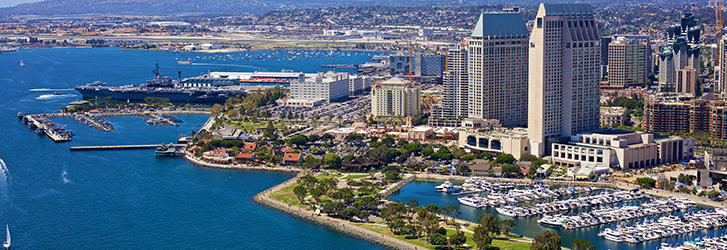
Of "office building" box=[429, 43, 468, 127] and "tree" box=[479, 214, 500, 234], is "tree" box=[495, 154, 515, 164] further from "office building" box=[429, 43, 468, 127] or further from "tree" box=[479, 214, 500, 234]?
"tree" box=[479, 214, 500, 234]

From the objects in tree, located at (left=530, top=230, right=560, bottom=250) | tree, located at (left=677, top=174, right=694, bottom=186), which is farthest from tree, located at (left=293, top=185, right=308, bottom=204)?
tree, located at (left=677, top=174, right=694, bottom=186)

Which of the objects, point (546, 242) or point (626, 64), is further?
point (626, 64)

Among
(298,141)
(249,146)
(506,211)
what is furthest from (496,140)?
(249,146)

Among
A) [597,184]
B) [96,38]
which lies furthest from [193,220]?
[96,38]

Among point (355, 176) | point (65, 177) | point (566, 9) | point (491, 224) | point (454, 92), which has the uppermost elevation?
point (566, 9)

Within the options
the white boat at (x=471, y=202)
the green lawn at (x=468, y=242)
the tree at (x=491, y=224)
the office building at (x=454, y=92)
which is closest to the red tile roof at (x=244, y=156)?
the white boat at (x=471, y=202)

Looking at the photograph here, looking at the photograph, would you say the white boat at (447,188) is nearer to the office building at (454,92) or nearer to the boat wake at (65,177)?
the office building at (454,92)

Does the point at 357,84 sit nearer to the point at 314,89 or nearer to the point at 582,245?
A: the point at 314,89
